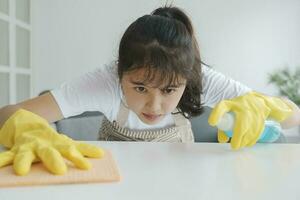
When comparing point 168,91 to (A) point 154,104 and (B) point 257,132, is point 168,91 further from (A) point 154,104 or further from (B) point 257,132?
(B) point 257,132

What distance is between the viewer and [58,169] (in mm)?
453

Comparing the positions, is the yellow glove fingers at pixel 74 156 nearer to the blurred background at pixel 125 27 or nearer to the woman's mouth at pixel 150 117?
the woman's mouth at pixel 150 117

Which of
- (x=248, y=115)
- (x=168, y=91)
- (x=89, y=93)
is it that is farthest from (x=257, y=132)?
(x=89, y=93)

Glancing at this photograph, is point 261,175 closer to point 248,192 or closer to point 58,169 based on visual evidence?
point 248,192

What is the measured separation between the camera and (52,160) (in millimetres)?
467

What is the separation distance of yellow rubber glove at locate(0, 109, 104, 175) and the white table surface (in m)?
0.05

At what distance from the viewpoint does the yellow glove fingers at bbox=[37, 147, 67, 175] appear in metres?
0.46

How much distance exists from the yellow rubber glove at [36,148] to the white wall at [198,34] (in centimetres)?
208

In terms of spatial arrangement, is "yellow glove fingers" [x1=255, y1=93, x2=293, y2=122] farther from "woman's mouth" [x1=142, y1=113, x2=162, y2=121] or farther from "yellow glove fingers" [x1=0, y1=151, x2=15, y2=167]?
"yellow glove fingers" [x1=0, y1=151, x2=15, y2=167]

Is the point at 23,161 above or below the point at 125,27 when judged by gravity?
above

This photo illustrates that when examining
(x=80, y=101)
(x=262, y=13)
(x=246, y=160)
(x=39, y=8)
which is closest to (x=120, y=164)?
(x=246, y=160)

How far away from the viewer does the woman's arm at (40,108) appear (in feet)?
2.52

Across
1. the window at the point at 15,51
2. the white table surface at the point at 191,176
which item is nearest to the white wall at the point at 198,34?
the window at the point at 15,51

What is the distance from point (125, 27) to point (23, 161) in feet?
7.55
